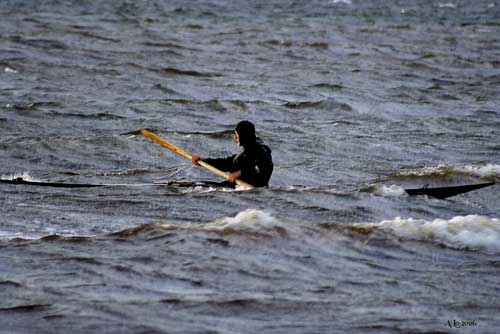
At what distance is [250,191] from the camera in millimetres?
14547

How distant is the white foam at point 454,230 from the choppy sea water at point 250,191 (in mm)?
33

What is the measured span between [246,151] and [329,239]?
298cm

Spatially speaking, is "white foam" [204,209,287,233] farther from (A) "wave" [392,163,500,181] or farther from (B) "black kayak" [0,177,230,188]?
(A) "wave" [392,163,500,181]

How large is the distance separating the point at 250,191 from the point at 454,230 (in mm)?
3208

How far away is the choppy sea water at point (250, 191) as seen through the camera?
9.77m

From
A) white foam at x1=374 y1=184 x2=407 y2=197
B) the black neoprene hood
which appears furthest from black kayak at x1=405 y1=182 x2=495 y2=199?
the black neoprene hood

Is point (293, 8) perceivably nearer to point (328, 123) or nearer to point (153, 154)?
point (328, 123)

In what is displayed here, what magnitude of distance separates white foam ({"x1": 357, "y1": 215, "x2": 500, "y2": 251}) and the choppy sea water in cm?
3

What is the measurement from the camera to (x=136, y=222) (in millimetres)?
12734

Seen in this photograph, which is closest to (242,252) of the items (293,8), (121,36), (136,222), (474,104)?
(136,222)

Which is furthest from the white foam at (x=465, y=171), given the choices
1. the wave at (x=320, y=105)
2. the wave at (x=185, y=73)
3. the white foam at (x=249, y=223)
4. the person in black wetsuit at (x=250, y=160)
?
the wave at (x=185, y=73)

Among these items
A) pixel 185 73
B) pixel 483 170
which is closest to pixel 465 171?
pixel 483 170

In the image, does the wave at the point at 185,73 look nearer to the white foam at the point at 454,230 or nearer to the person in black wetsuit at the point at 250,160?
the person in black wetsuit at the point at 250,160

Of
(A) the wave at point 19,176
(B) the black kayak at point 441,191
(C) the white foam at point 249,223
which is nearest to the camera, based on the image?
(C) the white foam at point 249,223
